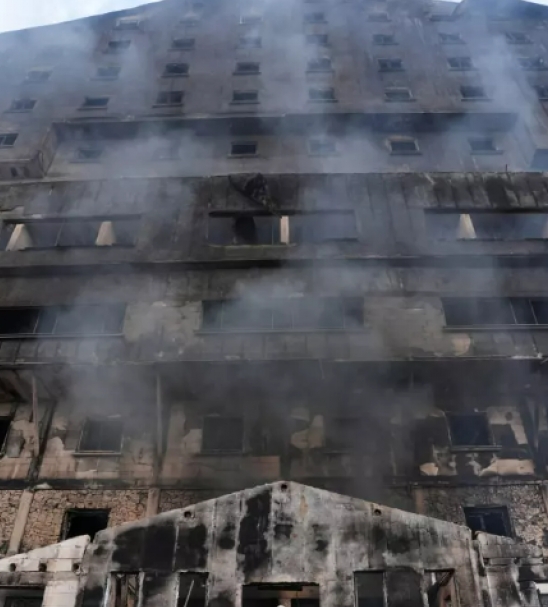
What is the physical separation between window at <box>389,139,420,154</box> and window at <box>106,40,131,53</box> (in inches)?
589

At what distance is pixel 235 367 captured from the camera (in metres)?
12.4

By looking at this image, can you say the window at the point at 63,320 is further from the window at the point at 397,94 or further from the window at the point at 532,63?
the window at the point at 532,63

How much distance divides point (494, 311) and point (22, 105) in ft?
70.8

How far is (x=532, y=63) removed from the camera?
24188mm

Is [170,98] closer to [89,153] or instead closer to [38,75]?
[89,153]

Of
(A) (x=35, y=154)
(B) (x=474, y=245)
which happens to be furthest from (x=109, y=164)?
(B) (x=474, y=245)

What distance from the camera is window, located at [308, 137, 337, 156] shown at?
21.1 meters

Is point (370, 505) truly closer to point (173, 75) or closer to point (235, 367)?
point (235, 367)

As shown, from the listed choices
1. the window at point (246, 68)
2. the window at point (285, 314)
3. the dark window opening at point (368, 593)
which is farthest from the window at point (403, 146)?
the dark window opening at point (368, 593)

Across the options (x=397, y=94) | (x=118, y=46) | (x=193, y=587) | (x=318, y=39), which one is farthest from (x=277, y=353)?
(x=118, y=46)

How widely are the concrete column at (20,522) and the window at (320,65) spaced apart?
21483mm

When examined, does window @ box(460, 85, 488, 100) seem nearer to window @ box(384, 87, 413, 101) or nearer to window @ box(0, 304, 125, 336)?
window @ box(384, 87, 413, 101)

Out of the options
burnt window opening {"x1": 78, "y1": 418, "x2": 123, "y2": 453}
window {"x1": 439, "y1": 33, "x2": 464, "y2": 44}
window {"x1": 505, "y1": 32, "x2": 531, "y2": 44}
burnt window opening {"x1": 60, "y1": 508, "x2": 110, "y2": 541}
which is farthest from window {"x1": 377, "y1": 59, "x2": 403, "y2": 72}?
burnt window opening {"x1": 60, "y1": 508, "x2": 110, "y2": 541}

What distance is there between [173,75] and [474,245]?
17321 mm
